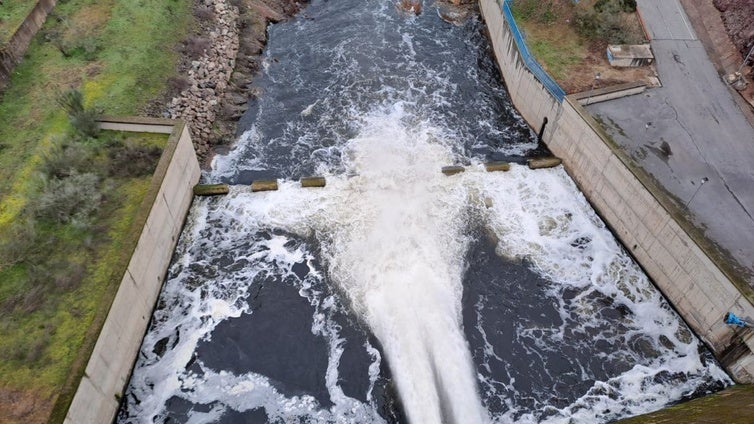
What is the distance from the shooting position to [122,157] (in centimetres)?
2617

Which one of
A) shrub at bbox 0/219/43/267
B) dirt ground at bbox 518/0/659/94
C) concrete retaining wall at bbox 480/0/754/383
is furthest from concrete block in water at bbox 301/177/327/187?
dirt ground at bbox 518/0/659/94

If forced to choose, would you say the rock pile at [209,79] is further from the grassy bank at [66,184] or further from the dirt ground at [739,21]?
the dirt ground at [739,21]

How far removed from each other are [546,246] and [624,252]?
12.6 feet

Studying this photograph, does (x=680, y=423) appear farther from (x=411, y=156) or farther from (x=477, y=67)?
(x=477, y=67)

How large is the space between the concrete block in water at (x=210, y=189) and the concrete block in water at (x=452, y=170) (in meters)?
12.3

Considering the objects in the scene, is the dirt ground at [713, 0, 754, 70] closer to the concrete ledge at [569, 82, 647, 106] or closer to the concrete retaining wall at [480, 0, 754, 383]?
the concrete ledge at [569, 82, 647, 106]

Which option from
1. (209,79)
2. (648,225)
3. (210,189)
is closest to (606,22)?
(648,225)

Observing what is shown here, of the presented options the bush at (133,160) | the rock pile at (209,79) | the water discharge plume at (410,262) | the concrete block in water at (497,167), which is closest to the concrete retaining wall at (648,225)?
the concrete block in water at (497,167)

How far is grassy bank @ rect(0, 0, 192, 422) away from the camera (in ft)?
63.6

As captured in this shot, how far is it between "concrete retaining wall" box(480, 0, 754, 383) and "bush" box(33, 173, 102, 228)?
24.5 m

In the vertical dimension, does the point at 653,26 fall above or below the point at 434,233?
above

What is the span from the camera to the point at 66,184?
24.0 m

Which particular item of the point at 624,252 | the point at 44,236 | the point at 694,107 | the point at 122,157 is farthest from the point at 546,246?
the point at 44,236

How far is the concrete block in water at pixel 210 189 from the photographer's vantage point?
95.2ft
